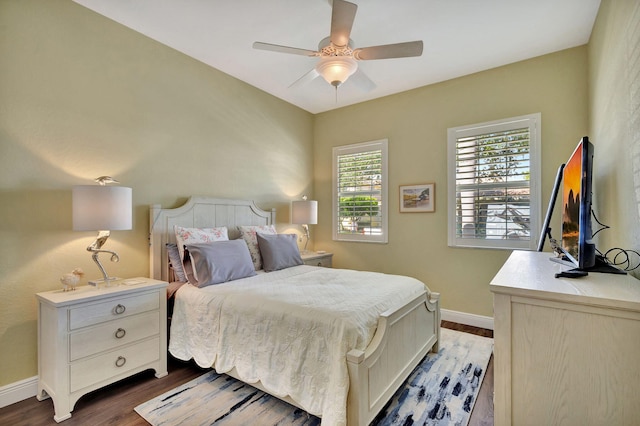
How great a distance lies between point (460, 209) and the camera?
11.4 feet

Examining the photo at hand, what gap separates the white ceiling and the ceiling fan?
368mm

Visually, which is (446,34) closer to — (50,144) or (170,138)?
(170,138)

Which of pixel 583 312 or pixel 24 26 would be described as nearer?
pixel 583 312

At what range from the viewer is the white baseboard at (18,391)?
1985 mm

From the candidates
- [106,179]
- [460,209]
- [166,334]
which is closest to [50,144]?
[106,179]

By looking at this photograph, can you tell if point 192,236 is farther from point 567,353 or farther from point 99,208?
point 567,353

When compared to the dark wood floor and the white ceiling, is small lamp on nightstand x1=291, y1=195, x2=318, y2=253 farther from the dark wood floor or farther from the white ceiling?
the dark wood floor

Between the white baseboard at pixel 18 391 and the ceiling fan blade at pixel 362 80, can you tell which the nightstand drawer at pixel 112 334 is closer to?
the white baseboard at pixel 18 391

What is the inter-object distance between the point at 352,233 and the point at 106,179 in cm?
297

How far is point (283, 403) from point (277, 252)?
4.69ft

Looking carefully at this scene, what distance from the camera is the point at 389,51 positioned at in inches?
86.2

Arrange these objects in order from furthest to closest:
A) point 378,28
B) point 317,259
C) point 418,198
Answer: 1. point 317,259
2. point 418,198
3. point 378,28

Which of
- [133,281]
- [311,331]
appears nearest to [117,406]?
[133,281]

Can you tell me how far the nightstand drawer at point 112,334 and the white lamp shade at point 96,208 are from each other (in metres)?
0.67
